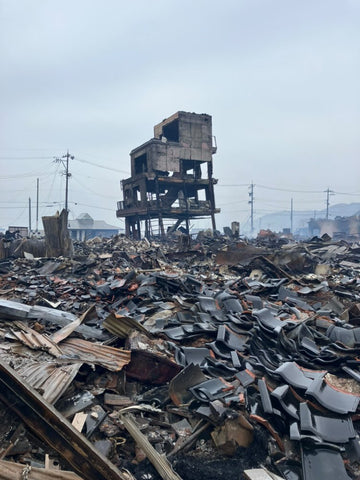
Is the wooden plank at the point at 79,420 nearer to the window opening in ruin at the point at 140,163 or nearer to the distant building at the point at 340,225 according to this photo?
the window opening in ruin at the point at 140,163

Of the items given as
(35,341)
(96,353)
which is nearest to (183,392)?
(96,353)

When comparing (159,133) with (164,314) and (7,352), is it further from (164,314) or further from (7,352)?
(7,352)

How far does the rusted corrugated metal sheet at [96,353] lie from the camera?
3434 mm

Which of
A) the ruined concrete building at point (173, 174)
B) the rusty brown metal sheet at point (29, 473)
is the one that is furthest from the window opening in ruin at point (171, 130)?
the rusty brown metal sheet at point (29, 473)

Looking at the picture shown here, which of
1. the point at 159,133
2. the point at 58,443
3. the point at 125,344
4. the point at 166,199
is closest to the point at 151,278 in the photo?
the point at 125,344

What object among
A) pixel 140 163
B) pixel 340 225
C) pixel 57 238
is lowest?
pixel 57 238

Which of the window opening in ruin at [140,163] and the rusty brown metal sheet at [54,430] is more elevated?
the window opening in ruin at [140,163]

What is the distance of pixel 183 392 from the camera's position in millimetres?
3205

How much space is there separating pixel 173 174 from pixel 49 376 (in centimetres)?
2188

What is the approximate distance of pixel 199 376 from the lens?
132 inches

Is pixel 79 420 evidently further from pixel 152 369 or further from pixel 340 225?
pixel 340 225

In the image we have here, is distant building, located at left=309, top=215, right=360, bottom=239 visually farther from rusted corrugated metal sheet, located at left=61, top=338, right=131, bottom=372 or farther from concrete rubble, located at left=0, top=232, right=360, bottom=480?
rusted corrugated metal sheet, located at left=61, top=338, right=131, bottom=372

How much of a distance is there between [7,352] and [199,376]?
6.88 feet

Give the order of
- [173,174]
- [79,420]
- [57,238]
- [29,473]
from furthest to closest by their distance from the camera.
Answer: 1. [173,174]
2. [57,238]
3. [79,420]
4. [29,473]
